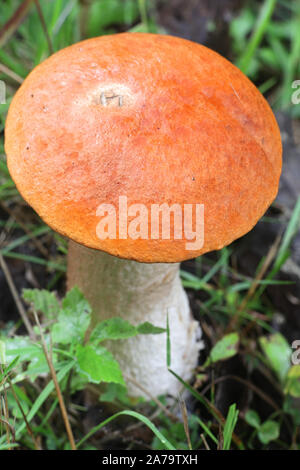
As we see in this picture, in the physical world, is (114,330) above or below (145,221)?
below

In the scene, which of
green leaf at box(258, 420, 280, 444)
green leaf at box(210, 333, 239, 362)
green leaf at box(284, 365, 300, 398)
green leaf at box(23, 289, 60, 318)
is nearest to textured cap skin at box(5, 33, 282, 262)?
green leaf at box(23, 289, 60, 318)

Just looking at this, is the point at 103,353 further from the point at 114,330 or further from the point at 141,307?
the point at 141,307

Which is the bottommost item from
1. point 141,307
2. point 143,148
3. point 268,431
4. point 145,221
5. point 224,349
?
point 268,431

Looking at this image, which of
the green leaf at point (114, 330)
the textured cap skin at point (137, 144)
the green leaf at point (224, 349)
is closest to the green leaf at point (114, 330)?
the green leaf at point (114, 330)

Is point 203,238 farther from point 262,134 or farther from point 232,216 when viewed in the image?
point 262,134

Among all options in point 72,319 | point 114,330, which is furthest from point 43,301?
point 114,330

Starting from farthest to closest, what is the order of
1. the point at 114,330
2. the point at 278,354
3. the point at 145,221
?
the point at 278,354 < the point at 114,330 < the point at 145,221
